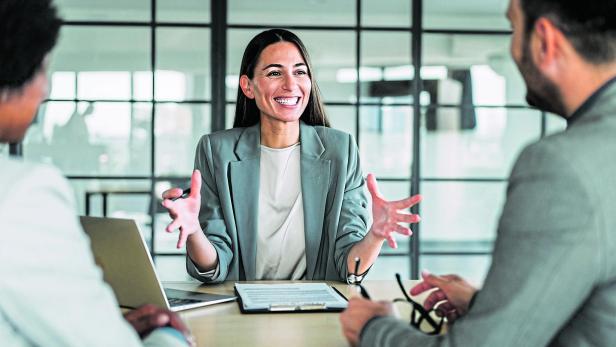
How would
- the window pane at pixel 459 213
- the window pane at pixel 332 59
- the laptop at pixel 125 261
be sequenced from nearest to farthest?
1. the laptop at pixel 125 261
2. the window pane at pixel 332 59
3. the window pane at pixel 459 213

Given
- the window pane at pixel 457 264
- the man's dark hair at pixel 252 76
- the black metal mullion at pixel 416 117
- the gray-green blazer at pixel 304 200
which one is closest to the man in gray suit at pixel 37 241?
the gray-green blazer at pixel 304 200

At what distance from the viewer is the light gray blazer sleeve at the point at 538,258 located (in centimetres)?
95

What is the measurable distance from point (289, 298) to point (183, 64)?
3438 mm

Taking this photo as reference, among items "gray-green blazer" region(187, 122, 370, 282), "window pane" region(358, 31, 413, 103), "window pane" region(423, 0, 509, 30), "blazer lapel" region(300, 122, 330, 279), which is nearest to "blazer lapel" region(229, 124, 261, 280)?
"gray-green blazer" region(187, 122, 370, 282)

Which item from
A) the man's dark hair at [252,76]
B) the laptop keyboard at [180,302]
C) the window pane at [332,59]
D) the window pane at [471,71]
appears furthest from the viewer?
the window pane at [471,71]

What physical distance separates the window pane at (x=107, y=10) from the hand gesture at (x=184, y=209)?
10.3 ft

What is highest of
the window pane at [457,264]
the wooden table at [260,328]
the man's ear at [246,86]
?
the man's ear at [246,86]

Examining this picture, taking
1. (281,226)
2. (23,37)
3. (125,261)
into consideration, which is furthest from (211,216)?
(23,37)

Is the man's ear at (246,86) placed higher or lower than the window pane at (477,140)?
higher

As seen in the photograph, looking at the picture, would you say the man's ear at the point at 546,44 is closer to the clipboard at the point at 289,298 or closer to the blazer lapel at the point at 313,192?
the clipboard at the point at 289,298

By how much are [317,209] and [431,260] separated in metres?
3.14

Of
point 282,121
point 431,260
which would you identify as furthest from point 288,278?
point 431,260

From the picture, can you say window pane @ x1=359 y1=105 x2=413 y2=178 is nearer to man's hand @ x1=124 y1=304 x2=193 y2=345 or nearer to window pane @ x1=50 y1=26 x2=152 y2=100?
window pane @ x1=50 y1=26 x2=152 y2=100

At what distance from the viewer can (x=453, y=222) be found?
538cm
